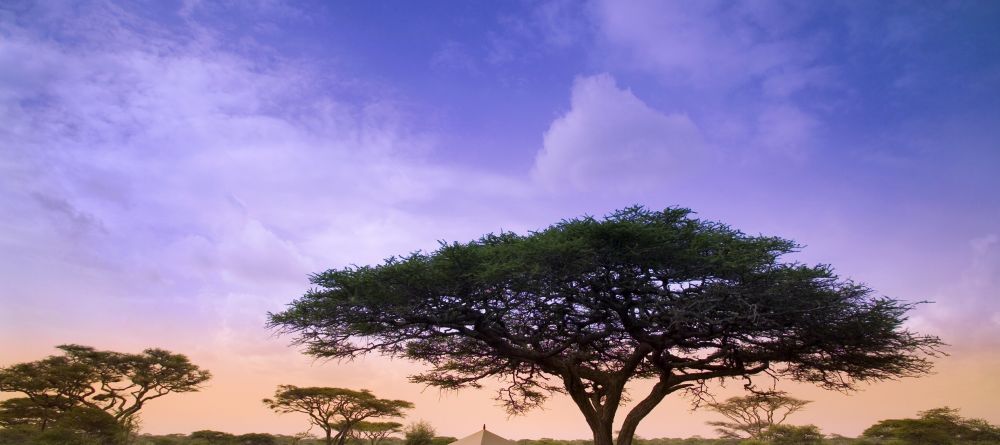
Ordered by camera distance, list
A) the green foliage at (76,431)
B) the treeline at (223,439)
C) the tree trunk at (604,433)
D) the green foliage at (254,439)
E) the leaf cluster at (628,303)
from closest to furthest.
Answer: the leaf cluster at (628,303) < the tree trunk at (604,433) < the green foliage at (76,431) < the treeline at (223,439) < the green foliage at (254,439)

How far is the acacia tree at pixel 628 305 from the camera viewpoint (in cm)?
1446

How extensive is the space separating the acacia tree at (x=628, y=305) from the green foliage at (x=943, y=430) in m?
19.6

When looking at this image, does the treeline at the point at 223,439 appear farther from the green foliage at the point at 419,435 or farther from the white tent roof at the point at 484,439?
the white tent roof at the point at 484,439

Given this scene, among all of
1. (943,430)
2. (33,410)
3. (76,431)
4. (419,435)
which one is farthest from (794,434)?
(33,410)

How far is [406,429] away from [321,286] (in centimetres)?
2116

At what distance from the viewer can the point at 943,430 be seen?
1267 inches

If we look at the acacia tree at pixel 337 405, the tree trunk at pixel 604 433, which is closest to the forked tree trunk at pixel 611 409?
the tree trunk at pixel 604 433

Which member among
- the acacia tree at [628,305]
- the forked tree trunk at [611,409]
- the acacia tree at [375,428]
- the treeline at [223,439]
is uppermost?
the acacia tree at [628,305]

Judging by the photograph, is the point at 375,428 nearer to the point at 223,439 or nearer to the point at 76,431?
the point at 223,439

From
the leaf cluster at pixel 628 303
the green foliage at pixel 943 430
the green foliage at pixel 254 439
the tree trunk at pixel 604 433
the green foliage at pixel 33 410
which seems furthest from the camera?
the green foliage at pixel 254 439

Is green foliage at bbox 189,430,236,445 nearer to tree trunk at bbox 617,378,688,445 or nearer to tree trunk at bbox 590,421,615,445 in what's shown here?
tree trunk at bbox 590,421,615,445

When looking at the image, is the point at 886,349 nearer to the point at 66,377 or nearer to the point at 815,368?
the point at 815,368

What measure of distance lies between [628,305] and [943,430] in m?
27.0

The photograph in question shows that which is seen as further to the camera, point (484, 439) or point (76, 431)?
point (76, 431)
